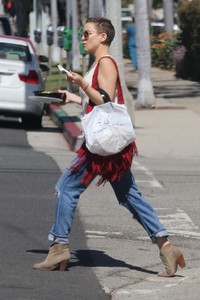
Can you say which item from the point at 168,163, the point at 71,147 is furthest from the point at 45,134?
the point at 168,163

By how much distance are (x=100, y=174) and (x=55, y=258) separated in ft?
2.33

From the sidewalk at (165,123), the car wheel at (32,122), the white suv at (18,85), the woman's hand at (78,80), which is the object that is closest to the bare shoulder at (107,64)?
the woman's hand at (78,80)

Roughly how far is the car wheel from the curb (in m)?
0.43

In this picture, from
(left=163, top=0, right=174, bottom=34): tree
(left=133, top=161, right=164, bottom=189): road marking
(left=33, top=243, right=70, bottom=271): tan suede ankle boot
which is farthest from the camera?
(left=163, top=0, right=174, bottom=34): tree

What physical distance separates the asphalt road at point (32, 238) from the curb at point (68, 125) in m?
1.52

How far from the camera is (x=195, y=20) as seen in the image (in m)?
30.1

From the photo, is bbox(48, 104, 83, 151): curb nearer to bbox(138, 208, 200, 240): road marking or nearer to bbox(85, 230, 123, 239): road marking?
bbox(138, 208, 200, 240): road marking

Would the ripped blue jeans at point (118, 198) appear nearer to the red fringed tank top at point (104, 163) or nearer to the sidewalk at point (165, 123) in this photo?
the red fringed tank top at point (104, 163)

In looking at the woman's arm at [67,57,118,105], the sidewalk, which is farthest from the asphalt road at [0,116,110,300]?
the sidewalk

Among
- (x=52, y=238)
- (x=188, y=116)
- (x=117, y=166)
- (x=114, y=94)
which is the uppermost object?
(x=114, y=94)

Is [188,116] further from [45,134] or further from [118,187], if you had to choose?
[118,187]

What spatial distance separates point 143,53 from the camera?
72.6 ft

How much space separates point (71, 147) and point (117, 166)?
9.25 m

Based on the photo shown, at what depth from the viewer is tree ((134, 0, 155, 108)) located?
21828mm
